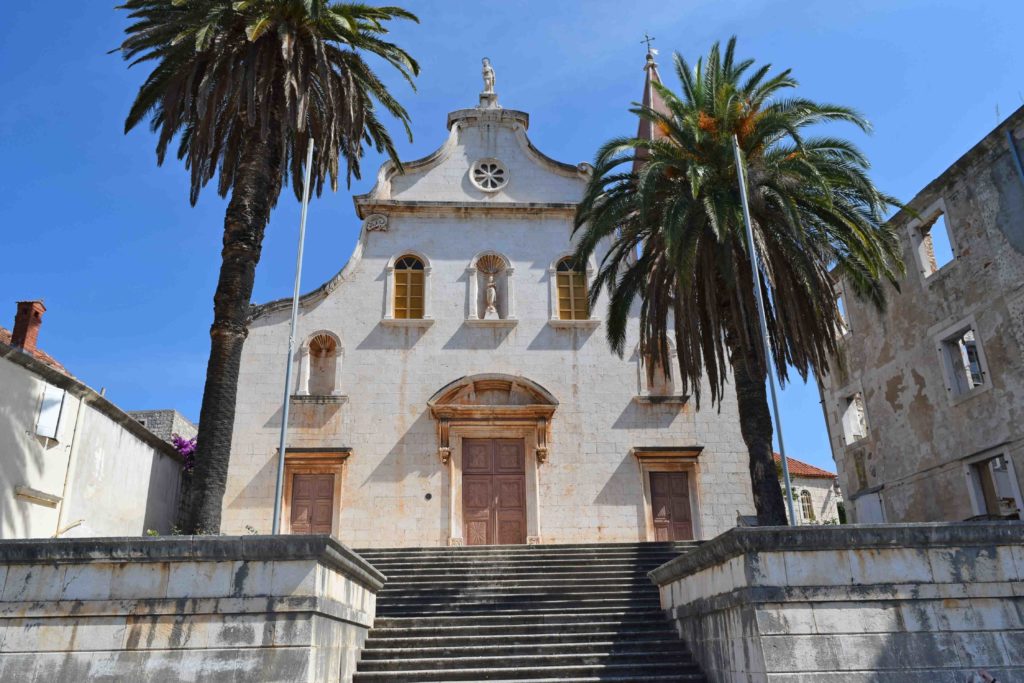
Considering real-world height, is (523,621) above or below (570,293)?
below

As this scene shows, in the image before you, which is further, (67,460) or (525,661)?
(67,460)

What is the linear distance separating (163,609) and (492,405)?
40.6 feet

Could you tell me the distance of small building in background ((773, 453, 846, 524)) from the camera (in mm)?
35562

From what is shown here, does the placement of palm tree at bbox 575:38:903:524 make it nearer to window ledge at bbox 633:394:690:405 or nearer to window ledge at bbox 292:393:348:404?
window ledge at bbox 633:394:690:405

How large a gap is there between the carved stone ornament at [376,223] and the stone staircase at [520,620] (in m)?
9.35

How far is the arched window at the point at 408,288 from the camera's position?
21.2 metres

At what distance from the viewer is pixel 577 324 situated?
21.1 meters

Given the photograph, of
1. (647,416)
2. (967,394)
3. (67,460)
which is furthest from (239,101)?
(967,394)

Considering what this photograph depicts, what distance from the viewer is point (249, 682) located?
785 cm

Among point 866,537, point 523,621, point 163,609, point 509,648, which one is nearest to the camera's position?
point 163,609

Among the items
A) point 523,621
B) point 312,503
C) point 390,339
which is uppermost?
point 390,339

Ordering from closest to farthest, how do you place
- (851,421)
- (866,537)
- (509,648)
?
(866,537), (509,648), (851,421)

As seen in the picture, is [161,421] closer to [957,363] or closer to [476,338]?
[476,338]

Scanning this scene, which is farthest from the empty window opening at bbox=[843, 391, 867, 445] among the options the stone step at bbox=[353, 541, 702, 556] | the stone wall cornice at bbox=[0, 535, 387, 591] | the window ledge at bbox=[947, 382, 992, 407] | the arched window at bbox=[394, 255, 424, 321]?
the stone wall cornice at bbox=[0, 535, 387, 591]
